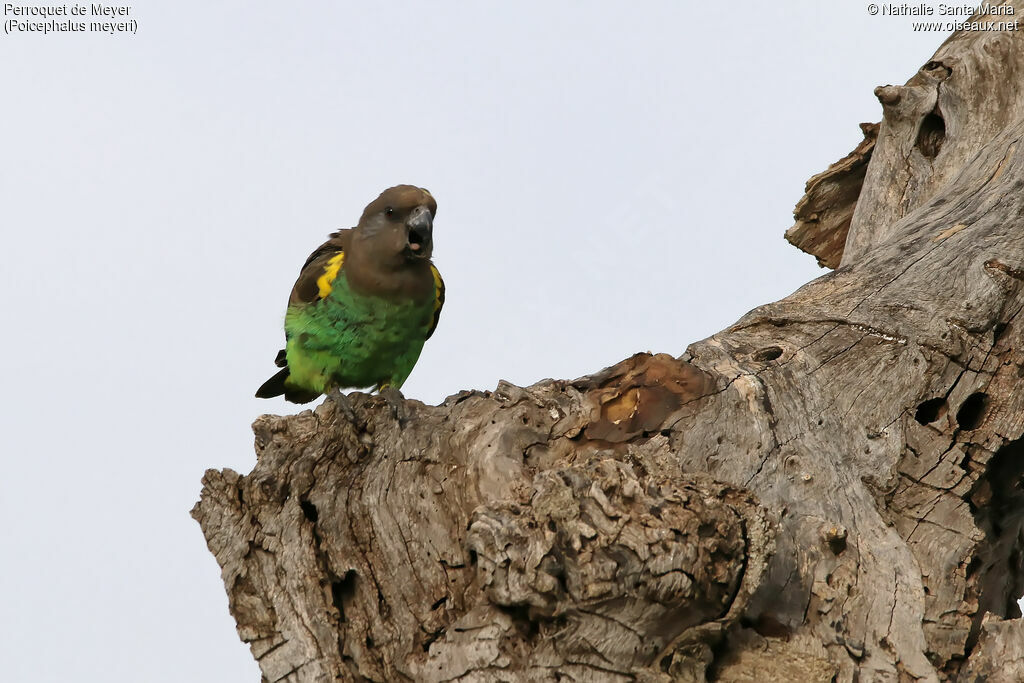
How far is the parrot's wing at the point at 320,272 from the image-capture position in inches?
235

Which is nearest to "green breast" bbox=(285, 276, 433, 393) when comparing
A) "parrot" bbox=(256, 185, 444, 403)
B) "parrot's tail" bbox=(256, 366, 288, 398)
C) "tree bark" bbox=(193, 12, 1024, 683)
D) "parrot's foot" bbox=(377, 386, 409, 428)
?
"parrot" bbox=(256, 185, 444, 403)

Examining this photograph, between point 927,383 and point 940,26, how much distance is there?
366 centimetres

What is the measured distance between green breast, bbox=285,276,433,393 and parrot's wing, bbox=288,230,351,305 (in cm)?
6

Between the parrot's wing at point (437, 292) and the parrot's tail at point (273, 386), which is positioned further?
the parrot's tail at point (273, 386)

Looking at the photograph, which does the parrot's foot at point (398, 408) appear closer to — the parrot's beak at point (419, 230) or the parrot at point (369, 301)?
the parrot at point (369, 301)

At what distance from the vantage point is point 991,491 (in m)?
4.53

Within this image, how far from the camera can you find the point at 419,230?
585 centimetres

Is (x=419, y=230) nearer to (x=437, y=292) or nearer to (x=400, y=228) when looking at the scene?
(x=400, y=228)

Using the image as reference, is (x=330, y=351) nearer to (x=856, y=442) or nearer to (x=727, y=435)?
(x=727, y=435)

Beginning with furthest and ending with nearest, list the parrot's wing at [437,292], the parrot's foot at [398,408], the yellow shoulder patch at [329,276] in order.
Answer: the parrot's wing at [437,292] < the yellow shoulder patch at [329,276] < the parrot's foot at [398,408]

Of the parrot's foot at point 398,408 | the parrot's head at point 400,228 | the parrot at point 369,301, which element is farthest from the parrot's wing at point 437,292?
the parrot's foot at point 398,408

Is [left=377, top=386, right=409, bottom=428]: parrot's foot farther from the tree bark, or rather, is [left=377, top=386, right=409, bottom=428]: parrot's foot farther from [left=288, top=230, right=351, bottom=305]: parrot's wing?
[left=288, top=230, right=351, bottom=305]: parrot's wing

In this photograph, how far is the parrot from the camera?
5.83m

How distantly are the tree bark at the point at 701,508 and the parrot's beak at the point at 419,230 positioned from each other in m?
1.09
